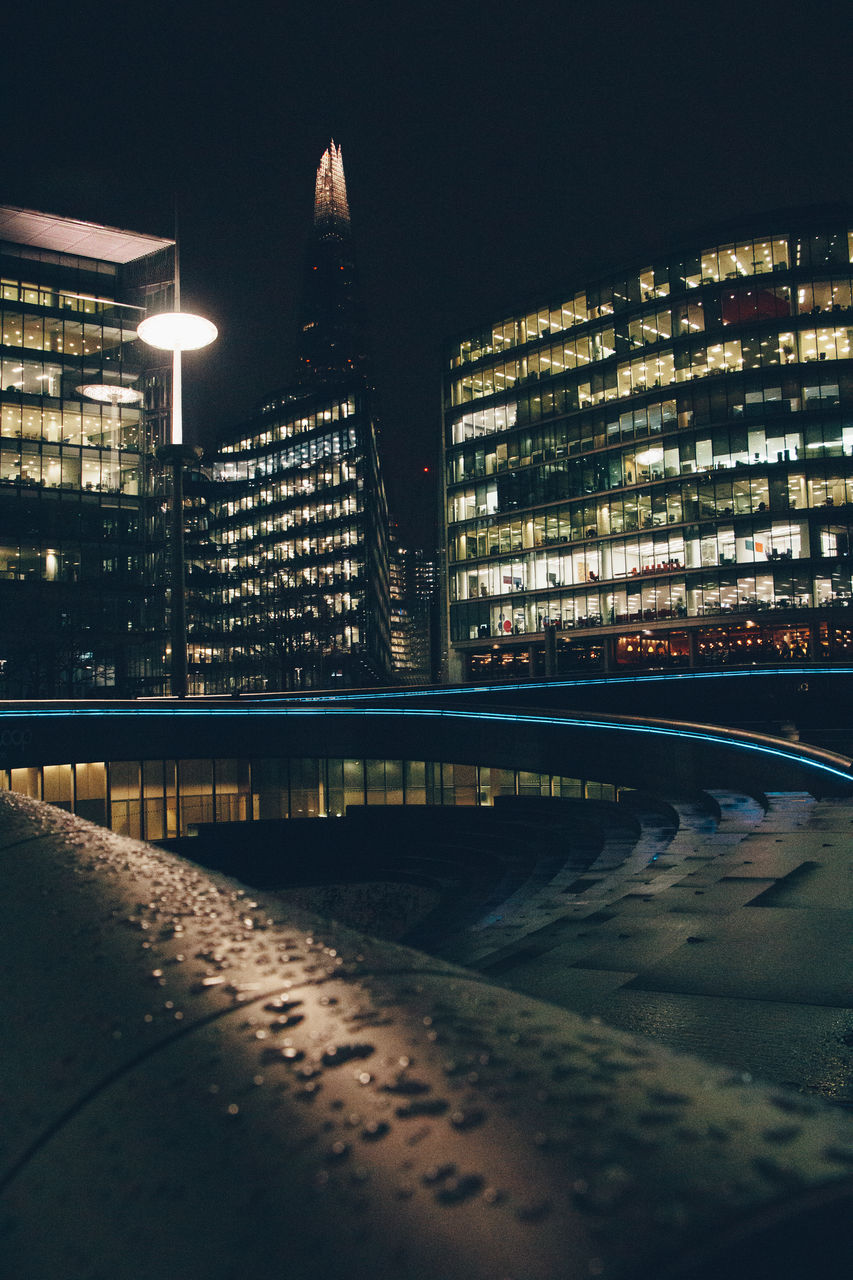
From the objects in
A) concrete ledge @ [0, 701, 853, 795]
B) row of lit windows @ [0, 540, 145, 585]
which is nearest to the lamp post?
concrete ledge @ [0, 701, 853, 795]

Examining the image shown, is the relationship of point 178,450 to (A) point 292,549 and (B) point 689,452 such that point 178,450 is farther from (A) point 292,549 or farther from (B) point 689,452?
(A) point 292,549

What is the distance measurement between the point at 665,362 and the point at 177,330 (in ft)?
167

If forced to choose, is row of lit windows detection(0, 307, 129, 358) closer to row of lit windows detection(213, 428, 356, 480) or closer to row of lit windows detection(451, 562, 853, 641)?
row of lit windows detection(451, 562, 853, 641)

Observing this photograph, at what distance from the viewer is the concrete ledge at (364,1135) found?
2.41ft

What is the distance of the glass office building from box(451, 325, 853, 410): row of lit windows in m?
0.15

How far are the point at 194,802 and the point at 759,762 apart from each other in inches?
1046

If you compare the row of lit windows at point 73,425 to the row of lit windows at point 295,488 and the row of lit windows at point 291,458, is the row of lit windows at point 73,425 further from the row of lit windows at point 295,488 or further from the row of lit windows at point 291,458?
the row of lit windows at point 291,458

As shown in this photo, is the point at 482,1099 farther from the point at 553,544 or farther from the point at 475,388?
the point at 475,388

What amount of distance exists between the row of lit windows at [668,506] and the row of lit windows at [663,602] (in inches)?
201

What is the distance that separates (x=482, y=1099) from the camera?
0.90 m

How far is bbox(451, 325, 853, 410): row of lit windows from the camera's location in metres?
63.3

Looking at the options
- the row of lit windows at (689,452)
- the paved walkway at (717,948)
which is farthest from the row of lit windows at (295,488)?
the paved walkway at (717,948)

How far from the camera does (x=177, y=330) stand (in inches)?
1114

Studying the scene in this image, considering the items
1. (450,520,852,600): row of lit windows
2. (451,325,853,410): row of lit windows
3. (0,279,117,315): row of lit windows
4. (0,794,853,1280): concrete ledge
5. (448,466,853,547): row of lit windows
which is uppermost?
(0,279,117,315): row of lit windows
